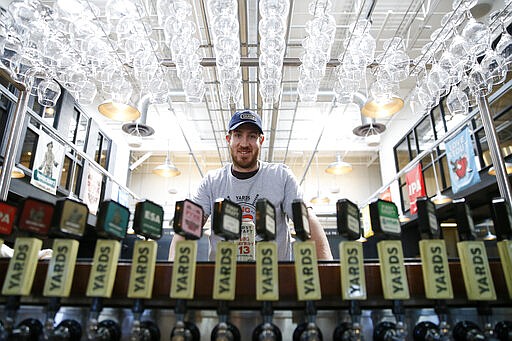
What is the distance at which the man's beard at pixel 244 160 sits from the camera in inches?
67.0

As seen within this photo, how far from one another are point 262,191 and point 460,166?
174 inches


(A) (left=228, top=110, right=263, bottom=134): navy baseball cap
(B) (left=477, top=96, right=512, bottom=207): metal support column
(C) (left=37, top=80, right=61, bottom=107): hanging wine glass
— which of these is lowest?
(B) (left=477, top=96, right=512, bottom=207): metal support column

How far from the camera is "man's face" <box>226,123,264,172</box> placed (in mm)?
1702

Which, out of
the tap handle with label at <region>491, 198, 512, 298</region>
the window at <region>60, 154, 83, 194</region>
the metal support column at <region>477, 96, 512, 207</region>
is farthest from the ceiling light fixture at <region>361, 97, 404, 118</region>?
the window at <region>60, 154, 83, 194</region>

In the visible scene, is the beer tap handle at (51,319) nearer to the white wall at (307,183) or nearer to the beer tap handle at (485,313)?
the beer tap handle at (485,313)

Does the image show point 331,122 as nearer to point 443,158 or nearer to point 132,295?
point 443,158

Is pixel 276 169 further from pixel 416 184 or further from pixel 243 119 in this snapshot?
pixel 416 184

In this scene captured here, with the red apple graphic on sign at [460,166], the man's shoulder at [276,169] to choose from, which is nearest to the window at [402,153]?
the red apple graphic on sign at [460,166]

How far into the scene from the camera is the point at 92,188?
6988 millimetres

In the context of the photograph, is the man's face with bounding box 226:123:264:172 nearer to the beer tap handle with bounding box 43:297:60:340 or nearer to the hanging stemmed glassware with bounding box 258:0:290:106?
the hanging stemmed glassware with bounding box 258:0:290:106

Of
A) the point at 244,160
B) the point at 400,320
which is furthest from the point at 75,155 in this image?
the point at 400,320

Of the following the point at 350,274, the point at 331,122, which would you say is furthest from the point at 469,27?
the point at 331,122

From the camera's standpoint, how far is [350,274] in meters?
0.62

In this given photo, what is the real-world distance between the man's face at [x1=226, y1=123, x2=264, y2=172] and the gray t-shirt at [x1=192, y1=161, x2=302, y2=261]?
0.07 metres
